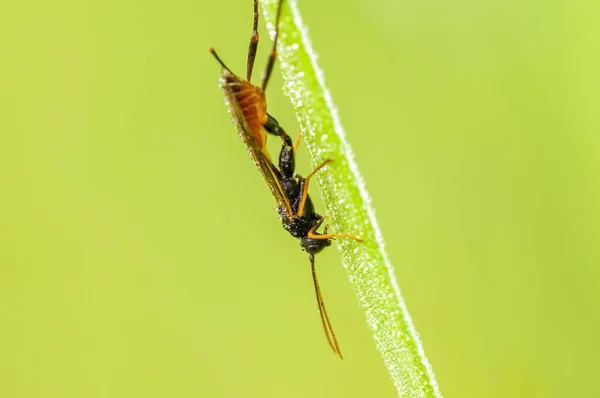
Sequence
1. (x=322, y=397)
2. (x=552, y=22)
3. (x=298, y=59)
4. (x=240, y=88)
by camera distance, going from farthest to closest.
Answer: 1. (x=322, y=397)
2. (x=552, y=22)
3. (x=240, y=88)
4. (x=298, y=59)

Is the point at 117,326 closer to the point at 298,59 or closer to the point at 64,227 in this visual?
the point at 64,227

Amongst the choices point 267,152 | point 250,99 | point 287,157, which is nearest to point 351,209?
point 250,99

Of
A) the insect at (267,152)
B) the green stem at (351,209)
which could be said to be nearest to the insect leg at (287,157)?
the insect at (267,152)

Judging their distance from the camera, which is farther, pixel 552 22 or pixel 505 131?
pixel 505 131

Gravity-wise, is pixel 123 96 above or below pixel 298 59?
above

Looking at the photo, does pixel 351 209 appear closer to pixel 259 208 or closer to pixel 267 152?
pixel 267 152

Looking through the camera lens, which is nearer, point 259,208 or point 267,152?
point 267,152

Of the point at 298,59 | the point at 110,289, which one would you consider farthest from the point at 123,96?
the point at 298,59
